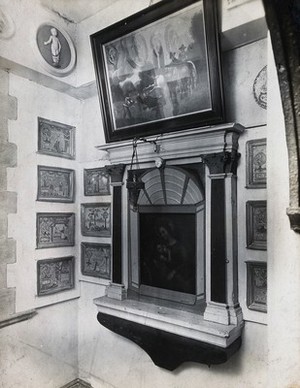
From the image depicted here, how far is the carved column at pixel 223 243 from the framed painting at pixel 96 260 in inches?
28.2

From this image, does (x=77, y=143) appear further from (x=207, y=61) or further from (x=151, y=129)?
(x=207, y=61)

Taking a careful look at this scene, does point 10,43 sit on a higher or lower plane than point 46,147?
higher

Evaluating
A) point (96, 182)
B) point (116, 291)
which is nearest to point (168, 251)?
point (116, 291)

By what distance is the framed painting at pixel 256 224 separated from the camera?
1336 mm

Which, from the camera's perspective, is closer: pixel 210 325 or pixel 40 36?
pixel 210 325

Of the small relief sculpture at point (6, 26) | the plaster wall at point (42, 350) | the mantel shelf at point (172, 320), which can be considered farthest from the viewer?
the plaster wall at point (42, 350)

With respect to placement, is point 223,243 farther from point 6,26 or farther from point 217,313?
point 6,26

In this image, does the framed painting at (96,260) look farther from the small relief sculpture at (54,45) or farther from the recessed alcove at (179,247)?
the small relief sculpture at (54,45)

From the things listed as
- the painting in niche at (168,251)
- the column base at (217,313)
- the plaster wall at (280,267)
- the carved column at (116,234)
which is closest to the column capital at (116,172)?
the carved column at (116,234)

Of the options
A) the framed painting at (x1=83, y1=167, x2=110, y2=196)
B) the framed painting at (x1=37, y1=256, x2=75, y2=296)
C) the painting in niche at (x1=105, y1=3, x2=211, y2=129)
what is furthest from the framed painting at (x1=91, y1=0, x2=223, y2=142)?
the framed painting at (x1=37, y1=256, x2=75, y2=296)

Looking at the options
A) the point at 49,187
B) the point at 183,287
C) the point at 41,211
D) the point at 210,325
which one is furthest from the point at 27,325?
the point at 210,325

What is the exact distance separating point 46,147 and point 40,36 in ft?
2.07

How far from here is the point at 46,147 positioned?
5.97 feet

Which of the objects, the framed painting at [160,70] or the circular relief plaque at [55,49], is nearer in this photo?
the framed painting at [160,70]
